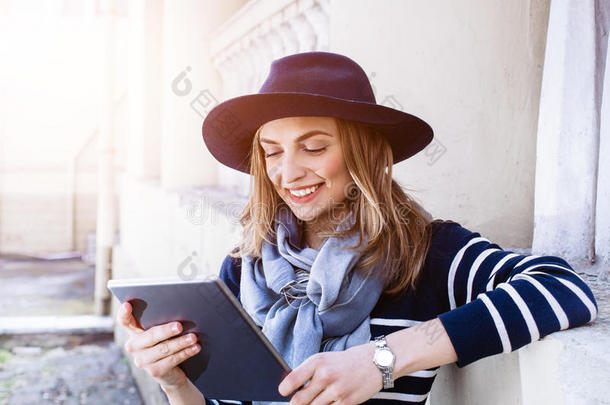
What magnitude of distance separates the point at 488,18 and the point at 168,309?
4.88 feet

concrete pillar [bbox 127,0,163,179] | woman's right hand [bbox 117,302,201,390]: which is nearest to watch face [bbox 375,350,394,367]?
woman's right hand [bbox 117,302,201,390]

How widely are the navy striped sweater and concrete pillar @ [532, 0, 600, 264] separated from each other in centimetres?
51

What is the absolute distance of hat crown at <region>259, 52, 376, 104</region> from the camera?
1484 millimetres

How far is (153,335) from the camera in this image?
1279mm

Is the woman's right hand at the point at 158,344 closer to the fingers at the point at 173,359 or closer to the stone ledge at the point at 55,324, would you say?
the fingers at the point at 173,359

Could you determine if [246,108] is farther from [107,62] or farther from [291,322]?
[107,62]

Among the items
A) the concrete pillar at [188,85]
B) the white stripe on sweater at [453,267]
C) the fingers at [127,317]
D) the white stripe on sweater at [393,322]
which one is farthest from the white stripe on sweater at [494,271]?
the concrete pillar at [188,85]

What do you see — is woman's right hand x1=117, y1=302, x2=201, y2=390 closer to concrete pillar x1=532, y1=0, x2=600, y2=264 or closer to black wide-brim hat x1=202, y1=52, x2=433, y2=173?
black wide-brim hat x1=202, y1=52, x2=433, y2=173

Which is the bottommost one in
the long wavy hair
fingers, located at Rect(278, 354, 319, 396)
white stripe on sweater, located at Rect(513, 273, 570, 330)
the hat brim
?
fingers, located at Rect(278, 354, 319, 396)

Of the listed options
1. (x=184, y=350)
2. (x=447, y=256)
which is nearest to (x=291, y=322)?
(x=184, y=350)

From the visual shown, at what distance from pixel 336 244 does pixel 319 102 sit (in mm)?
339

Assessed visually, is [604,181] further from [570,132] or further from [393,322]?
[393,322]

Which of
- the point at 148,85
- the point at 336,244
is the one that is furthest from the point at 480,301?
the point at 148,85

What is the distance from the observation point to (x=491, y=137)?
214 cm
